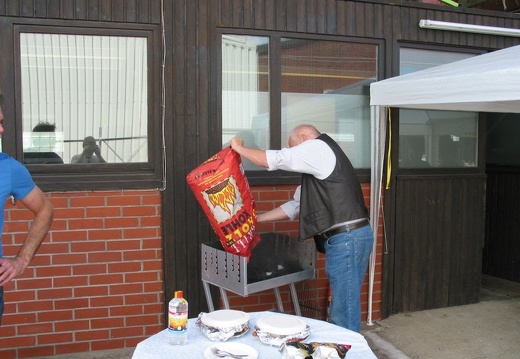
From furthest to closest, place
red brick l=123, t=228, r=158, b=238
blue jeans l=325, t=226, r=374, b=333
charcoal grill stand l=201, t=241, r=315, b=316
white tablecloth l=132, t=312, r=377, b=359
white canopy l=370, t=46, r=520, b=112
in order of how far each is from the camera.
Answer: red brick l=123, t=228, r=158, b=238
blue jeans l=325, t=226, r=374, b=333
charcoal grill stand l=201, t=241, r=315, b=316
white canopy l=370, t=46, r=520, b=112
white tablecloth l=132, t=312, r=377, b=359

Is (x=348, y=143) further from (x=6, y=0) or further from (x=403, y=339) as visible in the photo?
(x=6, y=0)

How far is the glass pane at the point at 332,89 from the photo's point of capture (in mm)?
4645

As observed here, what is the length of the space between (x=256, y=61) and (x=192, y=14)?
2.21 feet

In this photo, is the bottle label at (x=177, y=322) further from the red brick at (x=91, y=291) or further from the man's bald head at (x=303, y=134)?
the red brick at (x=91, y=291)

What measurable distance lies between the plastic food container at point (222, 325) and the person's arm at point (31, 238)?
2.91 feet

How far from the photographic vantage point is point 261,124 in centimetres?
457

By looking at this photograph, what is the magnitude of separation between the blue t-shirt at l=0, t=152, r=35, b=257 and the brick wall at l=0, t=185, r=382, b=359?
146 cm

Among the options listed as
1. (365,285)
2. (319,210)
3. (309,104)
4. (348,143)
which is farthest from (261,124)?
(365,285)

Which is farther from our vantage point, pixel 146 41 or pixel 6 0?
pixel 146 41

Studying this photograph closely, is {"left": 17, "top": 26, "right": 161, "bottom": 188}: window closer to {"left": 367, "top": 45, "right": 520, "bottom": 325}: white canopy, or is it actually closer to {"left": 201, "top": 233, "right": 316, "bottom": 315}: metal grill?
{"left": 201, "top": 233, "right": 316, "bottom": 315}: metal grill

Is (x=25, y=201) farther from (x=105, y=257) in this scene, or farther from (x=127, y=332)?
(x=127, y=332)

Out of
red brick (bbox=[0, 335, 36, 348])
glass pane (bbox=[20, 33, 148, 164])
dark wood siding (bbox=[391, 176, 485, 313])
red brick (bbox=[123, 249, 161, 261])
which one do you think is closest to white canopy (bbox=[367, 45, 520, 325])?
dark wood siding (bbox=[391, 176, 485, 313])

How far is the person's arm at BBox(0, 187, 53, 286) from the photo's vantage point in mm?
2408

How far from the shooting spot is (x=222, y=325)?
2307 millimetres
